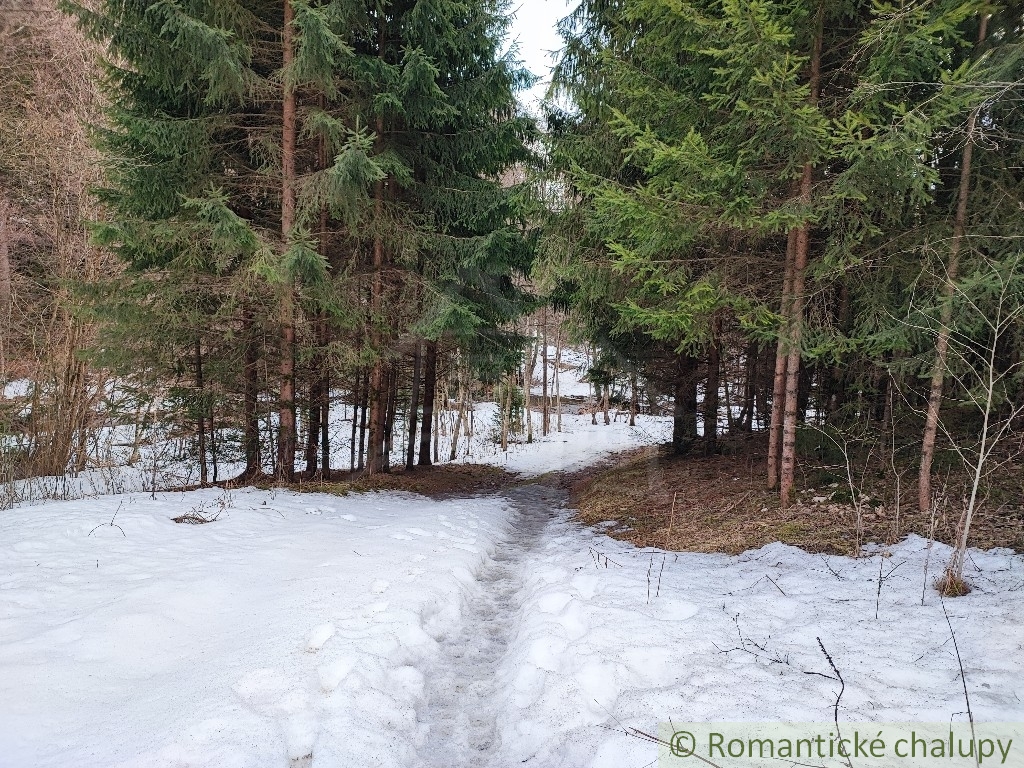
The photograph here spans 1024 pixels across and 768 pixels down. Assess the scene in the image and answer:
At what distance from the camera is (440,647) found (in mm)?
3867

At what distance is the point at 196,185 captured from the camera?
8203 millimetres

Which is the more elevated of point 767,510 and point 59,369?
point 59,369

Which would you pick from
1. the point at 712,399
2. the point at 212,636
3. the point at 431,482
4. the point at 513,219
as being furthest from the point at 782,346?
the point at 431,482

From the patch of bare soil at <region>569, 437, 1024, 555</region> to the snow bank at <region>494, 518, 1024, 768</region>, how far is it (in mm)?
485

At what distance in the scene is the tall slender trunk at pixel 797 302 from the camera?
19.1 ft

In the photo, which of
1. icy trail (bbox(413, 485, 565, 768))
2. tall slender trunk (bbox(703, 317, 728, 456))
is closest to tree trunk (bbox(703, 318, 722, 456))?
tall slender trunk (bbox(703, 317, 728, 456))

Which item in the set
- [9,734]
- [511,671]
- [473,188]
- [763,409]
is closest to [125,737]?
[9,734]

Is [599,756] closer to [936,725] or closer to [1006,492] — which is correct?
[936,725]

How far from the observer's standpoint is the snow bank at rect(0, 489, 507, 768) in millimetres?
2484

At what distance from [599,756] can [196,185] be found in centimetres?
969

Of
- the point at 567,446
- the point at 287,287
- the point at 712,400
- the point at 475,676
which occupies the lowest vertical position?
the point at 567,446

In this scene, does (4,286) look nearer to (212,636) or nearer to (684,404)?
(212,636)

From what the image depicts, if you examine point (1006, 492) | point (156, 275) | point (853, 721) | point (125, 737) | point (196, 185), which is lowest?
point (125, 737)

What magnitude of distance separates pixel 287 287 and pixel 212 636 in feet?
18.8
